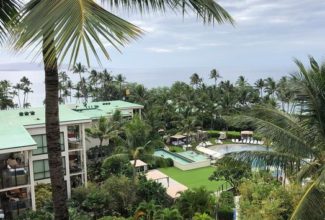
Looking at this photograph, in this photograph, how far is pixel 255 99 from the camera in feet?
177

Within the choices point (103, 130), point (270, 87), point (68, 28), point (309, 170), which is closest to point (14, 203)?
point (103, 130)

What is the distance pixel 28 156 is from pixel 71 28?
19.8 meters

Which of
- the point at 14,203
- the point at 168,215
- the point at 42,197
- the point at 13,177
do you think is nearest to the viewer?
the point at 168,215

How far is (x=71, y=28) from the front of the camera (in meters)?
2.24

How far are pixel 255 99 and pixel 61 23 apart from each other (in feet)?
177

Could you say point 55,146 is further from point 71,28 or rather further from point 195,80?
point 195,80

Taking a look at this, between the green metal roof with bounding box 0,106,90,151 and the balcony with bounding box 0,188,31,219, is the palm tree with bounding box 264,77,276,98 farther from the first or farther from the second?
the balcony with bounding box 0,188,31,219

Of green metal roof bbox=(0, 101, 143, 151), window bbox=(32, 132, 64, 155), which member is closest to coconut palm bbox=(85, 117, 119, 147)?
green metal roof bbox=(0, 101, 143, 151)

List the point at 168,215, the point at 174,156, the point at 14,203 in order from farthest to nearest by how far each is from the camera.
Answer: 1. the point at 174,156
2. the point at 14,203
3. the point at 168,215

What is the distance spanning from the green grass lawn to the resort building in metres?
10.4

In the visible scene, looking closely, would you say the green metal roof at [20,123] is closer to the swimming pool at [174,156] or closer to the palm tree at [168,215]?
the palm tree at [168,215]

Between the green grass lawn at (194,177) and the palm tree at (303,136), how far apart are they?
20.9 meters

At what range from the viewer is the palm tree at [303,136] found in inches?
345

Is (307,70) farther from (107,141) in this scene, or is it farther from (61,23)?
(107,141)
